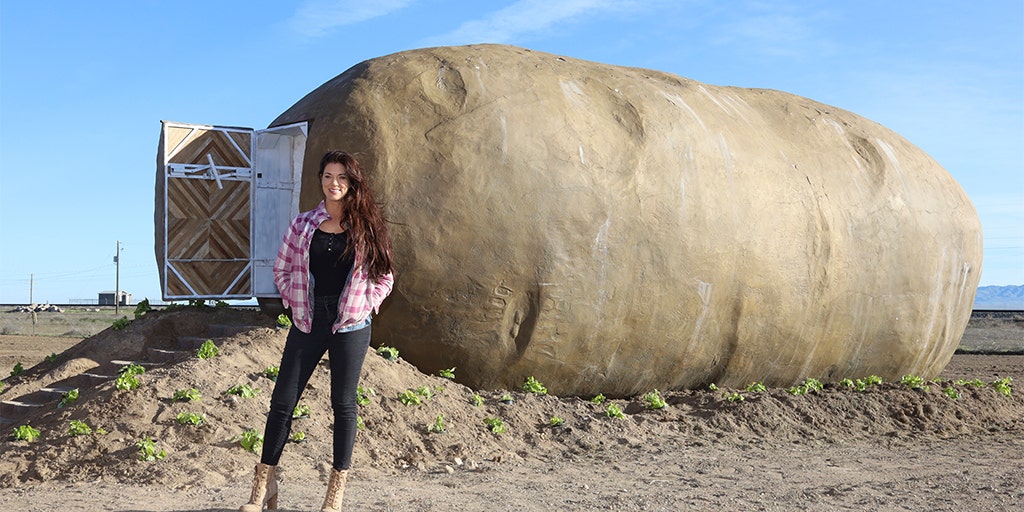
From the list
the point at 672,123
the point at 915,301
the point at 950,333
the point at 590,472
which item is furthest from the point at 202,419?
the point at 950,333

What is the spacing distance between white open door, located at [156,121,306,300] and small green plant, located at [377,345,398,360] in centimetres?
198

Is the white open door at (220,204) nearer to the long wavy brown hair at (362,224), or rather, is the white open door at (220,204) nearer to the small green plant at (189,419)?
the small green plant at (189,419)

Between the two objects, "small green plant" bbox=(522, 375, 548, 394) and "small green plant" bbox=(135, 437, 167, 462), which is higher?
"small green plant" bbox=(522, 375, 548, 394)

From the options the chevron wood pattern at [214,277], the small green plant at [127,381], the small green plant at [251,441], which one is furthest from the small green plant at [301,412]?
the chevron wood pattern at [214,277]

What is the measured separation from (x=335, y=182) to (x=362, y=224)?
0.26 m

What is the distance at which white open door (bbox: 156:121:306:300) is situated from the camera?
10258 mm

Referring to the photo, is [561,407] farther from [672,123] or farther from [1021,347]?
[1021,347]

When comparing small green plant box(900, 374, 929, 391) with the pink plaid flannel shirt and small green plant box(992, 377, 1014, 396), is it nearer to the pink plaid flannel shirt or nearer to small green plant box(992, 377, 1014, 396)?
small green plant box(992, 377, 1014, 396)

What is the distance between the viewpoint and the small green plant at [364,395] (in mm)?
7939

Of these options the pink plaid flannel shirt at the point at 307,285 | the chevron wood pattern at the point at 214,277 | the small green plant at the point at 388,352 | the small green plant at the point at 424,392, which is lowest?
the small green plant at the point at 424,392

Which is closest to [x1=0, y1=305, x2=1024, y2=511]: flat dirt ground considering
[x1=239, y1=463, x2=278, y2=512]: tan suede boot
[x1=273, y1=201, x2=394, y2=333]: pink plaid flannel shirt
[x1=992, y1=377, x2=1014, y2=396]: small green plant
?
[x1=239, y1=463, x2=278, y2=512]: tan suede boot

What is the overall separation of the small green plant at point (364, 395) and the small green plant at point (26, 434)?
7.68 ft

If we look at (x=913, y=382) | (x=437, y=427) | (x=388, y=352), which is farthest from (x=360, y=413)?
(x=913, y=382)

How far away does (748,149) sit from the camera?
417 inches
